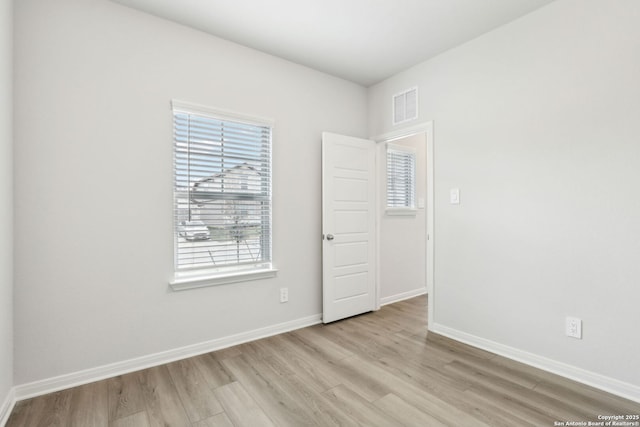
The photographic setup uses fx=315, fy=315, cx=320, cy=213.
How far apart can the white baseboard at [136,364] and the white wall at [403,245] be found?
145 centimetres

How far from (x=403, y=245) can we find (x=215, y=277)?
256cm

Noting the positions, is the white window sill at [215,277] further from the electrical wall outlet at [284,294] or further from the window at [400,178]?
the window at [400,178]

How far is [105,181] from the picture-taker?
2.31 meters

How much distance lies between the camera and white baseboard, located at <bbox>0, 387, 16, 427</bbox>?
5.91 ft

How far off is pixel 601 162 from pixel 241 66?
2.95 m

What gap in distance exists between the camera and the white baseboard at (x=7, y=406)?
1.80m

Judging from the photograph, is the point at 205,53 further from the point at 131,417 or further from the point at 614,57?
the point at 614,57

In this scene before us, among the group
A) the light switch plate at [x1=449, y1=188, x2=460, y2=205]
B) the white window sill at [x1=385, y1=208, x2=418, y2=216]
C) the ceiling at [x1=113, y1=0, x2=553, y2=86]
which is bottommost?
the white window sill at [x1=385, y1=208, x2=418, y2=216]

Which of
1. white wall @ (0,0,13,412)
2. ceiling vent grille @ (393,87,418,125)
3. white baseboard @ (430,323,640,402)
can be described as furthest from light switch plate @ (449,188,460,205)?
white wall @ (0,0,13,412)

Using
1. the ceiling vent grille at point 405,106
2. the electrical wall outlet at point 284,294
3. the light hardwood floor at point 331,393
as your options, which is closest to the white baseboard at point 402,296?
the light hardwood floor at point 331,393

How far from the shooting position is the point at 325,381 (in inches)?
88.0

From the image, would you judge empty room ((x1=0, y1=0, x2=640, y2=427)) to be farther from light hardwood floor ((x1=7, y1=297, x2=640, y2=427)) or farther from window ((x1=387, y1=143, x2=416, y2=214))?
window ((x1=387, y1=143, x2=416, y2=214))

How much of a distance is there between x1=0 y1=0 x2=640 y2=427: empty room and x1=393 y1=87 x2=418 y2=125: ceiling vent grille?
44mm

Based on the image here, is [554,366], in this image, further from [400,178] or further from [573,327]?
[400,178]
